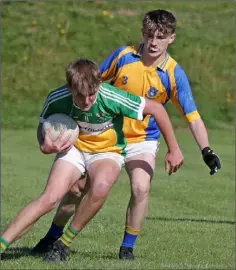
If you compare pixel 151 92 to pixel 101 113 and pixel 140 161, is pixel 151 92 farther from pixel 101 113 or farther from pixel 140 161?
pixel 101 113

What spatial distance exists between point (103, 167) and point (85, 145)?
281 millimetres

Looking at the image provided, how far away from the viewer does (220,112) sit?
23.3 meters

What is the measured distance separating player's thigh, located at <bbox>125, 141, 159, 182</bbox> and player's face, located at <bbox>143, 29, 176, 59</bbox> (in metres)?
0.79

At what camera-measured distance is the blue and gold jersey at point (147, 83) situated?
8.12 metres

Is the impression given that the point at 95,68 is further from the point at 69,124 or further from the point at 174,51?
the point at 174,51

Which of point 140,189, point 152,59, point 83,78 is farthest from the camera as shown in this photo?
point 152,59

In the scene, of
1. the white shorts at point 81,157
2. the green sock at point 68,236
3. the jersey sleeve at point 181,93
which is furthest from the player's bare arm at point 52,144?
the jersey sleeve at point 181,93

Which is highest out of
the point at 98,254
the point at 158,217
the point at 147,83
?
the point at 147,83

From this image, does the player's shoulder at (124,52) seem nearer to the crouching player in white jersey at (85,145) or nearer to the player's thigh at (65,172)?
the crouching player in white jersey at (85,145)

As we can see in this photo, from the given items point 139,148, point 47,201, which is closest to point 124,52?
point 139,148

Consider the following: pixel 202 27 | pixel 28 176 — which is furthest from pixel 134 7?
pixel 28 176

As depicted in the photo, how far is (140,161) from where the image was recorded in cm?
799

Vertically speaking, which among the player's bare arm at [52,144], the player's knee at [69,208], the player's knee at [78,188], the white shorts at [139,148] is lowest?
the player's knee at [69,208]

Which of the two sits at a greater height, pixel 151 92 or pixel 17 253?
pixel 151 92
